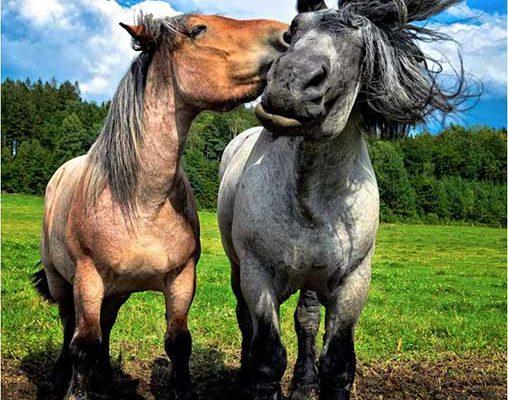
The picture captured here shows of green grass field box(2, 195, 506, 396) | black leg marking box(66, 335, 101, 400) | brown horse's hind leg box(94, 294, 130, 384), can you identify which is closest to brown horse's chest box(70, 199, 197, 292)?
black leg marking box(66, 335, 101, 400)

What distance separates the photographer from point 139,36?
11.5ft

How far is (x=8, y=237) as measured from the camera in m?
17.4

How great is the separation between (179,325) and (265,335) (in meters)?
0.73

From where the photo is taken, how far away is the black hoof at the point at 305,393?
14.8ft

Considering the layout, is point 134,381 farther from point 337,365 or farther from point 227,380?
point 337,365

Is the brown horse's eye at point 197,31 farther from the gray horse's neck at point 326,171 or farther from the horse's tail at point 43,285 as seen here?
the horse's tail at point 43,285

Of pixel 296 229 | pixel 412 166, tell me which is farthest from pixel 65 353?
pixel 412 166

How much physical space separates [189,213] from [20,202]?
32.2 meters

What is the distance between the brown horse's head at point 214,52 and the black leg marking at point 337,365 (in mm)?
1468

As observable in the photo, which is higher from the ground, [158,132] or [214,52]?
[214,52]

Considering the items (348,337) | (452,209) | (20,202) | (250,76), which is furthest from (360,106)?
(452,209)

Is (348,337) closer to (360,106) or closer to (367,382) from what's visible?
(360,106)

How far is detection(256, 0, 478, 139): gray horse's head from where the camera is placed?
2553mm

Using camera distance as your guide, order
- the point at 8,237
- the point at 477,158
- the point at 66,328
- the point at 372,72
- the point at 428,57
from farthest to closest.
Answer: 1. the point at 477,158
2. the point at 8,237
3. the point at 66,328
4. the point at 428,57
5. the point at 372,72
